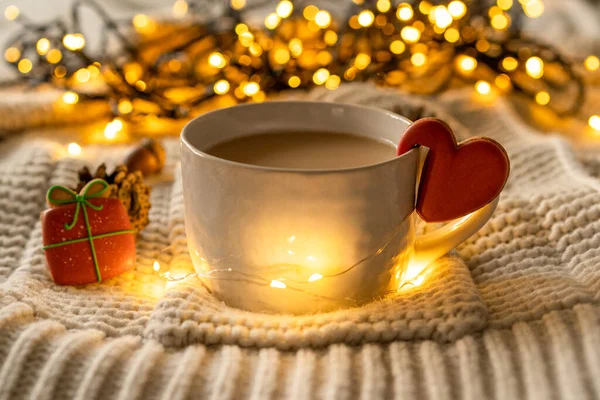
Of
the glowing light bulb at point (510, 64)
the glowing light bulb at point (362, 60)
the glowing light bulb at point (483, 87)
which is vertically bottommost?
the glowing light bulb at point (483, 87)

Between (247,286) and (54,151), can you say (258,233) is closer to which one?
(247,286)

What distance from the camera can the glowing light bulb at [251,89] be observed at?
37.5 inches

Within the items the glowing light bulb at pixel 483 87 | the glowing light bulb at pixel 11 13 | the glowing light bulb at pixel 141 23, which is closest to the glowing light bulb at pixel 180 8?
the glowing light bulb at pixel 141 23

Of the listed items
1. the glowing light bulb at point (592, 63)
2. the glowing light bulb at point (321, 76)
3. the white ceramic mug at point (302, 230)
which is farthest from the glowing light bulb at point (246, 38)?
the glowing light bulb at point (592, 63)

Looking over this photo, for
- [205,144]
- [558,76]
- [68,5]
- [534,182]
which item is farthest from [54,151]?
[558,76]

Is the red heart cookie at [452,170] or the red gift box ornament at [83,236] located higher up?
the red heart cookie at [452,170]

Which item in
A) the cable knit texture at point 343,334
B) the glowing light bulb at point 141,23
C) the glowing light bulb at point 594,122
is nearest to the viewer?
the cable knit texture at point 343,334

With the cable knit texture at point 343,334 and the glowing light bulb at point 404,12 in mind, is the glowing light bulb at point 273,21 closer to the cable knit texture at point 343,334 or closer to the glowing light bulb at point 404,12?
the glowing light bulb at point 404,12

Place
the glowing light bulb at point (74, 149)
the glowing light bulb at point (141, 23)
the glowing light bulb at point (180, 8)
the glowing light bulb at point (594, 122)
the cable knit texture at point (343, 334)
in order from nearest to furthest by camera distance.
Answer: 1. the cable knit texture at point (343, 334)
2. the glowing light bulb at point (74, 149)
3. the glowing light bulb at point (594, 122)
4. the glowing light bulb at point (141, 23)
5. the glowing light bulb at point (180, 8)

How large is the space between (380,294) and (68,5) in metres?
1.08

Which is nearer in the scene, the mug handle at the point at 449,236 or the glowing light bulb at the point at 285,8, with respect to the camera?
the mug handle at the point at 449,236

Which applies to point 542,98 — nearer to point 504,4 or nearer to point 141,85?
point 504,4

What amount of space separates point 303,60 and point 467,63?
265 millimetres

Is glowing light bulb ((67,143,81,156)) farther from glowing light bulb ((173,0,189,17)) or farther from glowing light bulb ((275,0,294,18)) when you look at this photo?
glowing light bulb ((173,0,189,17))
